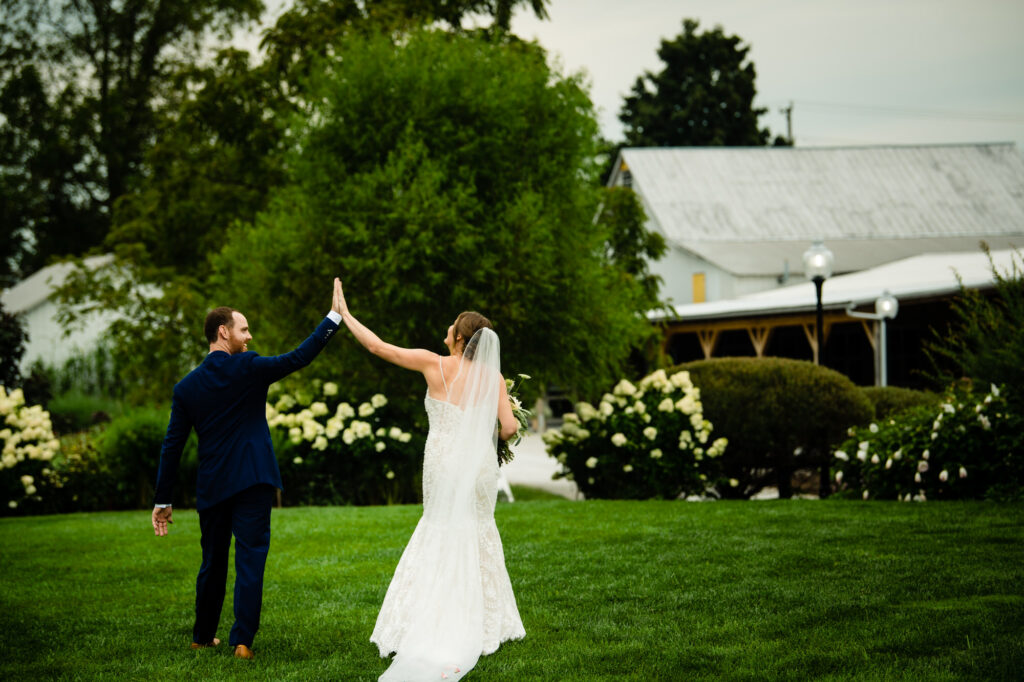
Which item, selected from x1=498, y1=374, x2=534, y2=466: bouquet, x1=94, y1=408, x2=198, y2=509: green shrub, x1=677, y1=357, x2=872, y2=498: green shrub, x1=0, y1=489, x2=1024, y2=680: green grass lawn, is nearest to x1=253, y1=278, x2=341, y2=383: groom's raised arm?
x1=498, y1=374, x2=534, y2=466: bouquet

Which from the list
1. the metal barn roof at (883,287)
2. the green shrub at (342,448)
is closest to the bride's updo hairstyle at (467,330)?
the green shrub at (342,448)

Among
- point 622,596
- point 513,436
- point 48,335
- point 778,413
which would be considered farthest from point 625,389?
point 48,335

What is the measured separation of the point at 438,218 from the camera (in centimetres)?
1308

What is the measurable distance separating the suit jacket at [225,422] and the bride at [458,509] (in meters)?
0.61

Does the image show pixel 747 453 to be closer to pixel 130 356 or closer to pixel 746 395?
pixel 746 395

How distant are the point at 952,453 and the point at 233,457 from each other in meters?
7.84

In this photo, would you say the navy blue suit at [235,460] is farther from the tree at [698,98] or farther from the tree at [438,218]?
the tree at [698,98]

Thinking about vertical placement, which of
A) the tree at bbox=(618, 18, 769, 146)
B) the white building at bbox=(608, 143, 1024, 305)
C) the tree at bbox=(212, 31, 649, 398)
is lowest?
the tree at bbox=(212, 31, 649, 398)

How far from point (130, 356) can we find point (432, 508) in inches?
627

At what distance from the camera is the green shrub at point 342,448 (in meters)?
13.8

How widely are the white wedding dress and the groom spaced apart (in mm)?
765

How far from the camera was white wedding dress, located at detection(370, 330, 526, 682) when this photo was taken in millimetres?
5773

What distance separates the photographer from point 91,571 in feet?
28.1

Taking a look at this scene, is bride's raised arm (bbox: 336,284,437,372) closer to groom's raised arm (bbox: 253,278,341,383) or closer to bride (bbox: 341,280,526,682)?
bride (bbox: 341,280,526,682)
